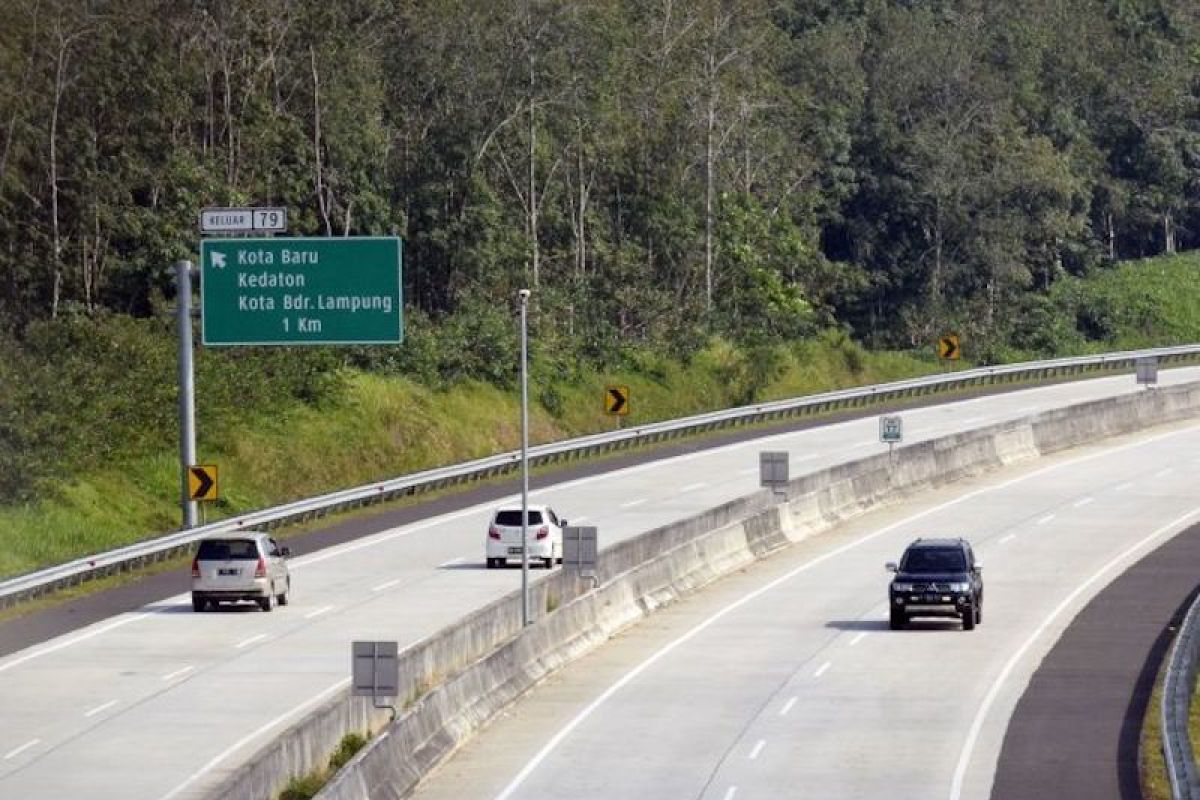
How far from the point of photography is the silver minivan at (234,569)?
2024 inches

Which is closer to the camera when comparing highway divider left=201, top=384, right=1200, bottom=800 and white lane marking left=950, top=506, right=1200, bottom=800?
highway divider left=201, top=384, right=1200, bottom=800

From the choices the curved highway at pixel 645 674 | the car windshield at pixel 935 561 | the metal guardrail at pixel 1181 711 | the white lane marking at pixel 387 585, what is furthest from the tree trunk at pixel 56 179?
the metal guardrail at pixel 1181 711

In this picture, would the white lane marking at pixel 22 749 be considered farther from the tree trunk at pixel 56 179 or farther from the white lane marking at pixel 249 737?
the tree trunk at pixel 56 179

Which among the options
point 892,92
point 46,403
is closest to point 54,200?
point 46,403

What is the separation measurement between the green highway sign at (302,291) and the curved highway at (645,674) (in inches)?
213

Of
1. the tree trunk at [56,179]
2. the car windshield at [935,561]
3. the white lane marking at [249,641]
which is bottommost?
the white lane marking at [249,641]

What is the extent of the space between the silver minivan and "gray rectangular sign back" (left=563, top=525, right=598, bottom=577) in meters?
6.42

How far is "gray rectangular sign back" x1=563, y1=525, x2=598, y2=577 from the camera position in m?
48.1

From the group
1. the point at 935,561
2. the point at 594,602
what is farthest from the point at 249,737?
the point at 935,561

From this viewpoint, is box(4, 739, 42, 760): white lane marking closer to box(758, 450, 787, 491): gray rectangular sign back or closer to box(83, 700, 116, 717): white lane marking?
box(83, 700, 116, 717): white lane marking

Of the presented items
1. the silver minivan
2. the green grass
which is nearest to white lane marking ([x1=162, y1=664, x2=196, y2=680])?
the silver minivan

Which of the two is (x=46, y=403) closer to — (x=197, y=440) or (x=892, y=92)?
(x=197, y=440)

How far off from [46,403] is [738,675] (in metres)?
28.4

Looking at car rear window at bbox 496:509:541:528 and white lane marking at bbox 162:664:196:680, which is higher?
car rear window at bbox 496:509:541:528
